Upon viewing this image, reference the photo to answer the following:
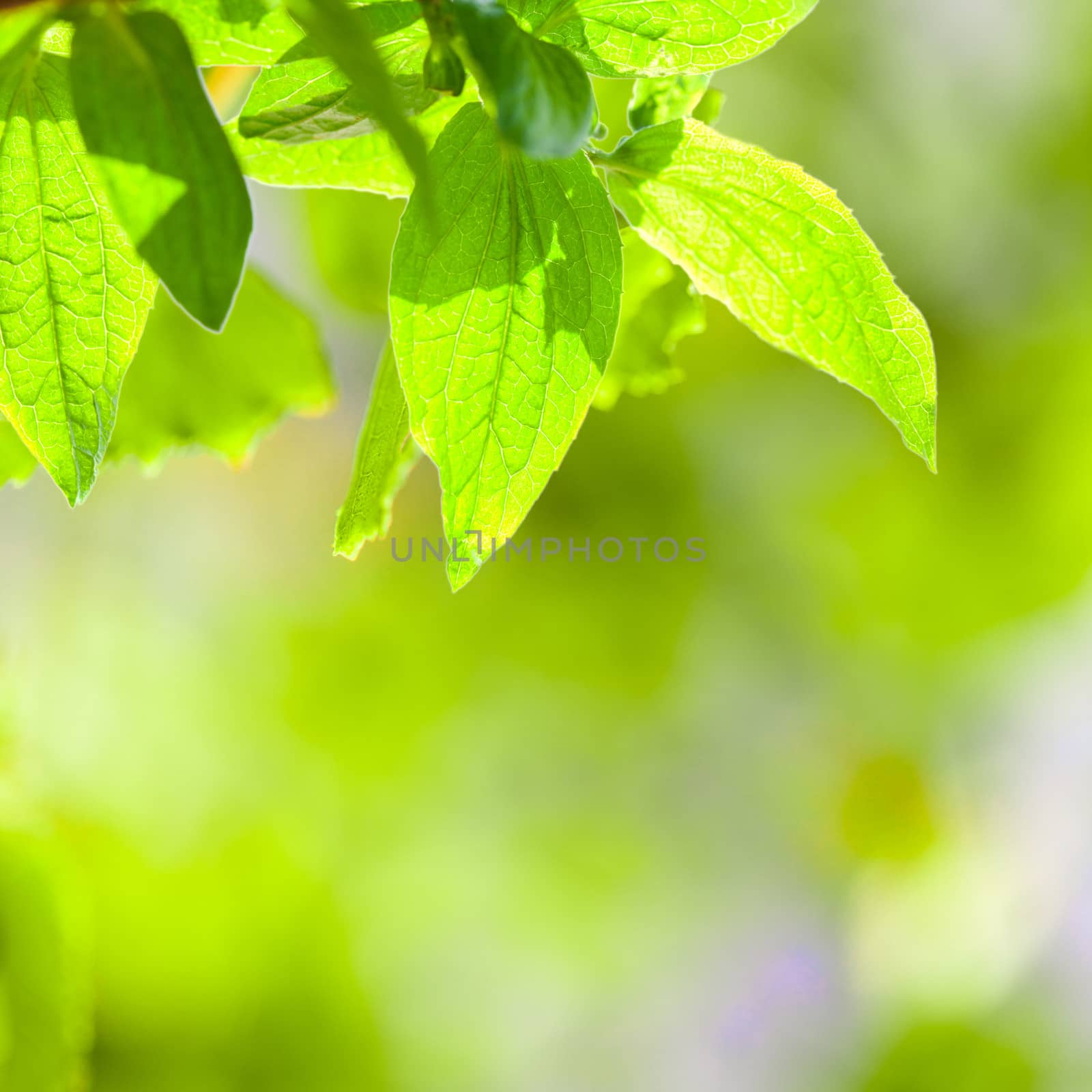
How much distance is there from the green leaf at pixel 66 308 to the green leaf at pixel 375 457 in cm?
6

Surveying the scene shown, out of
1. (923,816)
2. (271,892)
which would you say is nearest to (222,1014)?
(271,892)

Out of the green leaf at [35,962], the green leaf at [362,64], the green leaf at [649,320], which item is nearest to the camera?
the green leaf at [362,64]

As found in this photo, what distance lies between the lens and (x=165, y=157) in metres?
0.20

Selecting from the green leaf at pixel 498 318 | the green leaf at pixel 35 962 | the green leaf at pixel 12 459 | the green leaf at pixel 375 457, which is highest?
the green leaf at pixel 498 318

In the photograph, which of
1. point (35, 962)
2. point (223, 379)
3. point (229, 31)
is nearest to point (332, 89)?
point (229, 31)

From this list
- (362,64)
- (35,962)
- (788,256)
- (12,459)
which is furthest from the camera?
(35,962)

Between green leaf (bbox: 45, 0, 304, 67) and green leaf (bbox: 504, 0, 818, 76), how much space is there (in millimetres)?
59

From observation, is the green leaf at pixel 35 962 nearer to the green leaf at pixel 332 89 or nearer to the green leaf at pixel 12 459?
the green leaf at pixel 12 459

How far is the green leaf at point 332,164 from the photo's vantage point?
0.33 metres

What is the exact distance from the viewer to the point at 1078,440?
195cm

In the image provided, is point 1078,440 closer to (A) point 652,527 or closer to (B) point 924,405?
(A) point 652,527

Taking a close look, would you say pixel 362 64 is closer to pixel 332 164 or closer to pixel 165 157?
pixel 165 157

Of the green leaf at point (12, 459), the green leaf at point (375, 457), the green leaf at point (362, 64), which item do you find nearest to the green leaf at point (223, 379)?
the green leaf at point (12, 459)

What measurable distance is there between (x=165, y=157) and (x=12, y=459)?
252mm
